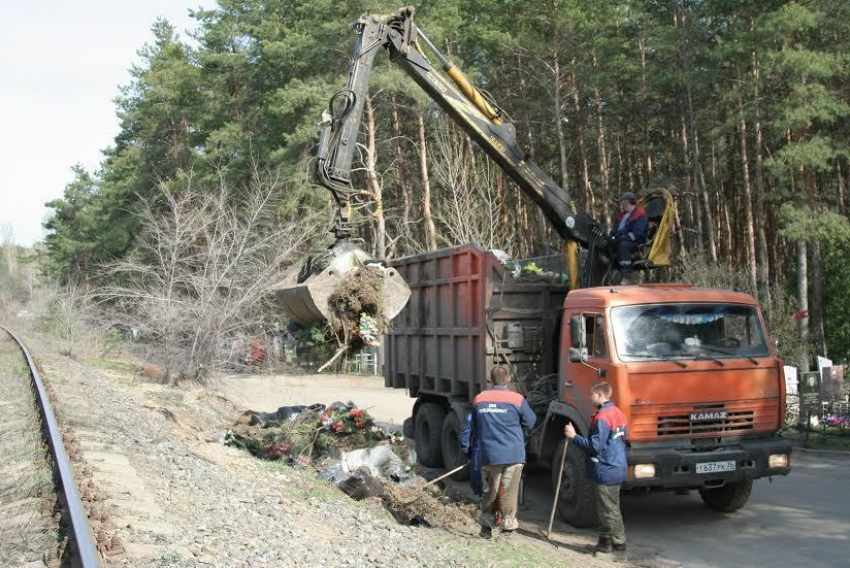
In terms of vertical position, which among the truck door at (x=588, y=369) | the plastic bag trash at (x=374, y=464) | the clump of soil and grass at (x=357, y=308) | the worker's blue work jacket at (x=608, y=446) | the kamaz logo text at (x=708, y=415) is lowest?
the plastic bag trash at (x=374, y=464)

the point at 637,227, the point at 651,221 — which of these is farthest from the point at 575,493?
the point at 651,221

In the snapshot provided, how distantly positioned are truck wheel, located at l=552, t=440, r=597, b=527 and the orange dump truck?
0.02 meters

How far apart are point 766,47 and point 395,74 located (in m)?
10.7

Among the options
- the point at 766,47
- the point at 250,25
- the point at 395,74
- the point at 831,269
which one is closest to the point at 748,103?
the point at 766,47

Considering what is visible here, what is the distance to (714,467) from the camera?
8.12 metres

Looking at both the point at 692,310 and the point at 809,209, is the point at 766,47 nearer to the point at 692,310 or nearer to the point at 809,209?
the point at 809,209

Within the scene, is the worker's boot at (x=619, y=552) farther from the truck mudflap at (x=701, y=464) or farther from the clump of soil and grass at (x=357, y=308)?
the clump of soil and grass at (x=357, y=308)

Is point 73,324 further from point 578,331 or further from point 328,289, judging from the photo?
point 578,331

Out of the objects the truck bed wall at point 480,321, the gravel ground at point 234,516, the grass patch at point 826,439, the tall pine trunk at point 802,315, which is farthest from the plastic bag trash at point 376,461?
the tall pine trunk at point 802,315

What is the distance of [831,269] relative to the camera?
85.6 ft

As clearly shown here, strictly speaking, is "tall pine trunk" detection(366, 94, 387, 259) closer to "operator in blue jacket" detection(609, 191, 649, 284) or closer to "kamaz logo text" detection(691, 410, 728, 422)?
"operator in blue jacket" detection(609, 191, 649, 284)

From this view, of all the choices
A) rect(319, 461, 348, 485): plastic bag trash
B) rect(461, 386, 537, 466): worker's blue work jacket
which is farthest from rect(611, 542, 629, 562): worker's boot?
rect(319, 461, 348, 485): plastic bag trash

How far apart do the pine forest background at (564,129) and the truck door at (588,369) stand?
40.3ft

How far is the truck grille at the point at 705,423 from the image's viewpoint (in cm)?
829
